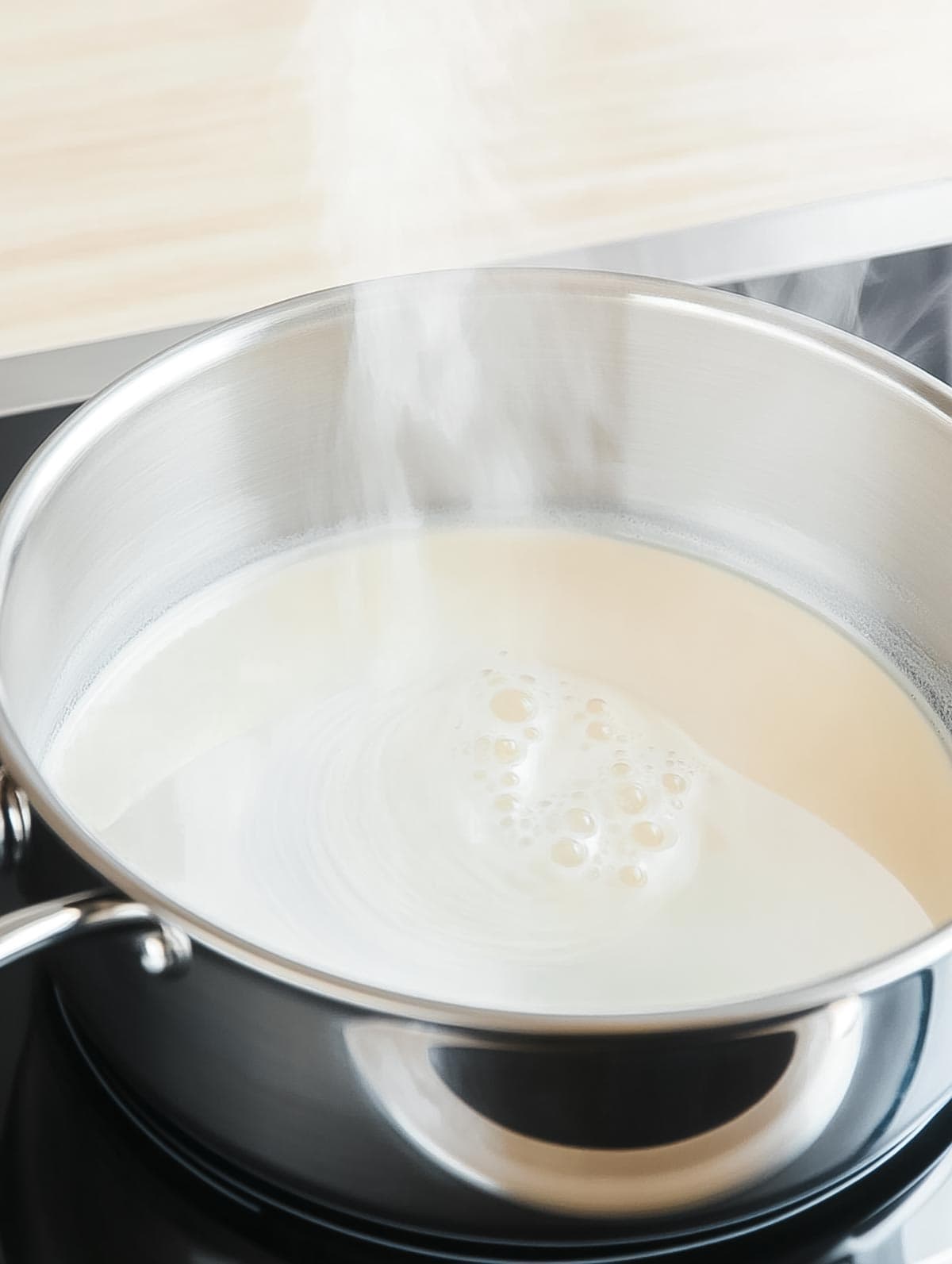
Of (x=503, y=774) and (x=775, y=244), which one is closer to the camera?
(x=503, y=774)

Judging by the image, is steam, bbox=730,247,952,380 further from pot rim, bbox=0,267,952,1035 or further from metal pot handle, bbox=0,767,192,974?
metal pot handle, bbox=0,767,192,974

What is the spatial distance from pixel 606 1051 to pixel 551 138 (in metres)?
0.75

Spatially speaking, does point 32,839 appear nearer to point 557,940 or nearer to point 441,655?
point 557,940

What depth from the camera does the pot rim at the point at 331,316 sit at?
0.39 meters

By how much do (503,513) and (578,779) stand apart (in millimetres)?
223

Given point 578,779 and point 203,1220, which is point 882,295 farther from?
point 203,1220

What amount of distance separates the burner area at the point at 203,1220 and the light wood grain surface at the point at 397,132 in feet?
1.60

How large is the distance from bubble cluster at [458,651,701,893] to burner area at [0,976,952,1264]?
0.60ft

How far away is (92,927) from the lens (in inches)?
16.2

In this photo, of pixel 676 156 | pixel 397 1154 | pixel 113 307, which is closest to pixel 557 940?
pixel 397 1154

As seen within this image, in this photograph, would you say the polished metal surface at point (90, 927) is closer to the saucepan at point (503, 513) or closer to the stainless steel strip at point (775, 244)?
the saucepan at point (503, 513)

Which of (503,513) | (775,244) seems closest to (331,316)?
(503,513)

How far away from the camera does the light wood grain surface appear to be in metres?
0.92

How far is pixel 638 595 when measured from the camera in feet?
2.80
